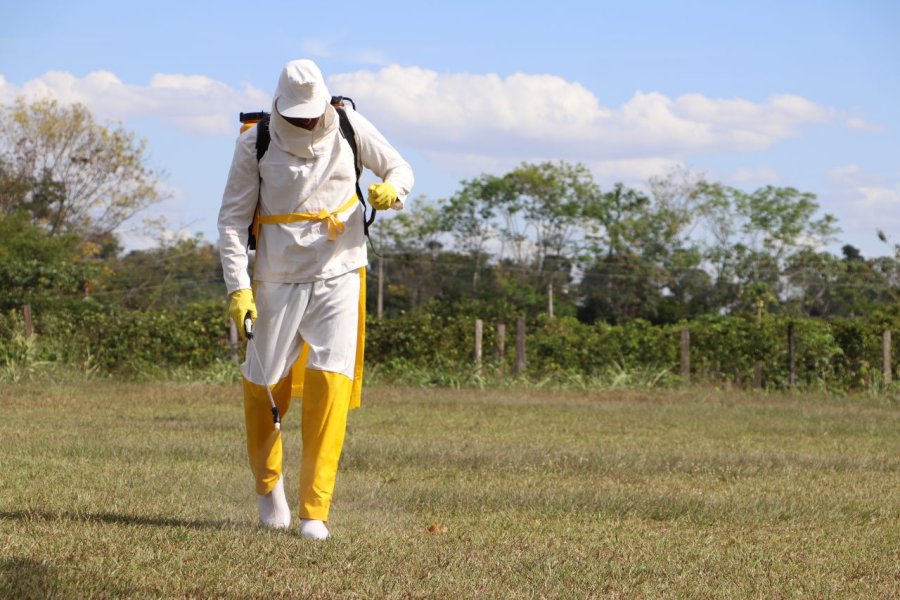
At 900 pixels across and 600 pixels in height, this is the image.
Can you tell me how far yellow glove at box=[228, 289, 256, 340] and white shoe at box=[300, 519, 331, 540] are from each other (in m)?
0.86

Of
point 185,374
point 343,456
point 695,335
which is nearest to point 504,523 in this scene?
point 343,456

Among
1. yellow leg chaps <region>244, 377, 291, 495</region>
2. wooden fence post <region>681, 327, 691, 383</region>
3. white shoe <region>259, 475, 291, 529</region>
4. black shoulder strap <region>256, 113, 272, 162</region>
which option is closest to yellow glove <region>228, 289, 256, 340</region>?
yellow leg chaps <region>244, 377, 291, 495</region>

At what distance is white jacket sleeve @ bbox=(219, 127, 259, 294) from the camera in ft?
18.5

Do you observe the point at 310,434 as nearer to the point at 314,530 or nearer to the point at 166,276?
the point at 314,530

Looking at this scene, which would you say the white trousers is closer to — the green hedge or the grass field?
the grass field

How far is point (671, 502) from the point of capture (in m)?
7.06

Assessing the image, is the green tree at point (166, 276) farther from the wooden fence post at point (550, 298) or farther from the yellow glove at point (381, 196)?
the yellow glove at point (381, 196)

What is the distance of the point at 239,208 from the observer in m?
5.70

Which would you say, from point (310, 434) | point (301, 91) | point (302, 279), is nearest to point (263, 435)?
point (310, 434)

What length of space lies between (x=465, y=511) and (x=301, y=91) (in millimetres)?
2468

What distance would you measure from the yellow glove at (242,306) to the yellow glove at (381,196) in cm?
68

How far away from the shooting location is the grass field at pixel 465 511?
4.59m

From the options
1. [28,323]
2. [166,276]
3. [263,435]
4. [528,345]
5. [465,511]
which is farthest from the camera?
[166,276]

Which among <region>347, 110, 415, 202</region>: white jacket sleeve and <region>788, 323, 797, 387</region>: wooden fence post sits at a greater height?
<region>347, 110, 415, 202</region>: white jacket sleeve
